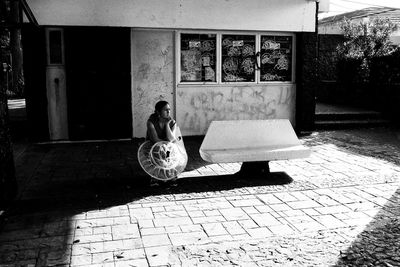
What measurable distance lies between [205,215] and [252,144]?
7.22 feet

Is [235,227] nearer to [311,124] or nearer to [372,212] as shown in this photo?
[372,212]

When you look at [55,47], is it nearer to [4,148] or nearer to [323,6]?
[4,148]

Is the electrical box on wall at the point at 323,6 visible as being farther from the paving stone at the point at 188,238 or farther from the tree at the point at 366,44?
the paving stone at the point at 188,238

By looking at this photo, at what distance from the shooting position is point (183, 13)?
31.7 ft

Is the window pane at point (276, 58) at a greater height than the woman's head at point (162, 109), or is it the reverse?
the window pane at point (276, 58)

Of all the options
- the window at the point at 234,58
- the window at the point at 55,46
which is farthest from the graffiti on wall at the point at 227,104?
the window at the point at 55,46

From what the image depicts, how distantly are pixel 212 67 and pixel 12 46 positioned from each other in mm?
13149

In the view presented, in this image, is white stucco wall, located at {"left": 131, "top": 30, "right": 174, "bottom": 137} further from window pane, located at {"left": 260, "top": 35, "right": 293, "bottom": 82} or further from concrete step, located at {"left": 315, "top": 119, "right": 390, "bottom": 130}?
concrete step, located at {"left": 315, "top": 119, "right": 390, "bottom": 130}

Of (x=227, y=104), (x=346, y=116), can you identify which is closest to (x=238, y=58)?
(x=227, y=104)

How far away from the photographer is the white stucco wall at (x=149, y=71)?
992 centimetres

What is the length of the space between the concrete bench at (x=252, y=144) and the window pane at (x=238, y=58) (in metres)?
3.70

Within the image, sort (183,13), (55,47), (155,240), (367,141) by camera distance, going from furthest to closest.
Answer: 1. (367,141)
2. (183,13)
3. (55,47)
4. (155,240)

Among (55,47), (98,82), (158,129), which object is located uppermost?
(55,47)

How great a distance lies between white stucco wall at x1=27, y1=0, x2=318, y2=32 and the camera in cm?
900
